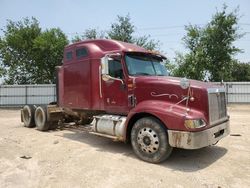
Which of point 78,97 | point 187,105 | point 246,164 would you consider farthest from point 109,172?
point 78,97

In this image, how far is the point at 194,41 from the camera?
94.2ft

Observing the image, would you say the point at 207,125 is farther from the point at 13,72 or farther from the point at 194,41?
the point at 13,72

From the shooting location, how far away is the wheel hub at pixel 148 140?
20.8 ft

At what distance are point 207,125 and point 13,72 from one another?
27763 mm

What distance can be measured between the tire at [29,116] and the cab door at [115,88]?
15.7 feet

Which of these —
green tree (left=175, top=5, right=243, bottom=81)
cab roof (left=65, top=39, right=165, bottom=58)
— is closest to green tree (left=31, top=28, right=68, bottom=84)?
green tree (left=175, top=5, right=243, bottom=81)

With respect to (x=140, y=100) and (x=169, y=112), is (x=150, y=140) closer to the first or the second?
(x=169, y=112)

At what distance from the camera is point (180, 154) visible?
7.19 metres

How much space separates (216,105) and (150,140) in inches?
68.9

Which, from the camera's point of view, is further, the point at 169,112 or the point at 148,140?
the point at 148,140

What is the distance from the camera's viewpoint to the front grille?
634 cm

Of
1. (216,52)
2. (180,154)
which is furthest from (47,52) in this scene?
(180,154)

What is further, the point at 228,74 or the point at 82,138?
the point at 228,74

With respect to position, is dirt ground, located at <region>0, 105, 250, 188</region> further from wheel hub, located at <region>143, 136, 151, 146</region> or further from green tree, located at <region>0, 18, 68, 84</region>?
green tree, located at <region>0, 18, 68, 84</region>
